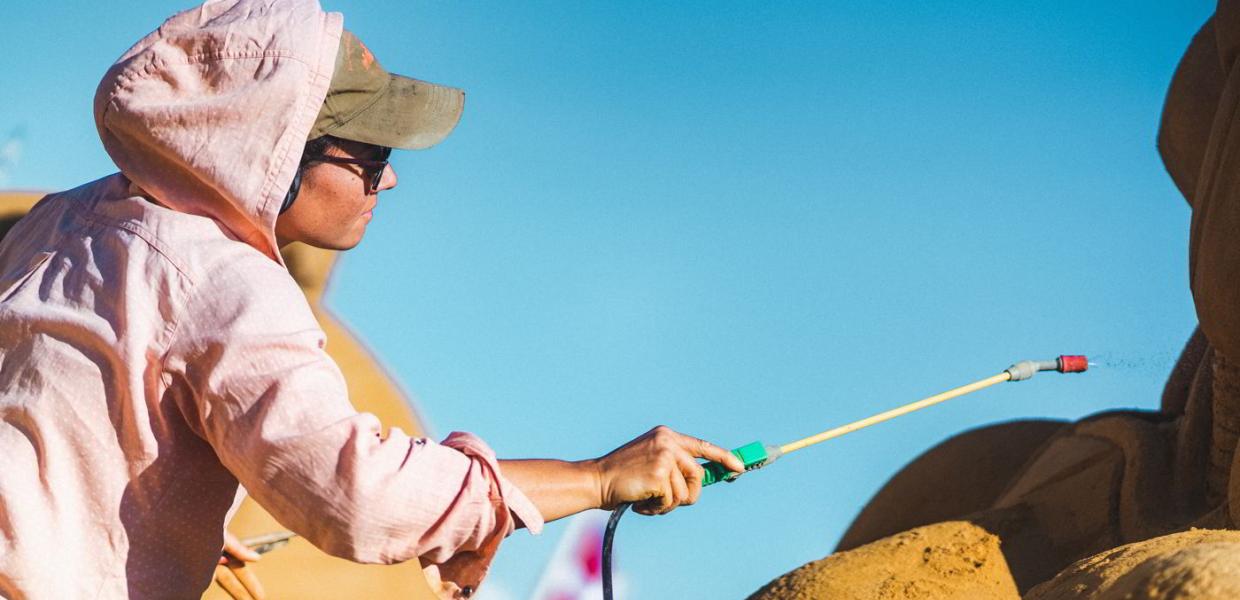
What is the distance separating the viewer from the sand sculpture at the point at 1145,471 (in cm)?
378

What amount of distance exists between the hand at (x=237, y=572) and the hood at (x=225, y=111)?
999 mm

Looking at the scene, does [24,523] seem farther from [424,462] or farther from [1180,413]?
[1180,413]

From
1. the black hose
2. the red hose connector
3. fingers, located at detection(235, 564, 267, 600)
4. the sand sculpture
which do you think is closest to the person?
the black hose

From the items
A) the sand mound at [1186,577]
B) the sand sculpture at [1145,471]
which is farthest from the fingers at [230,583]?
the sand mound at [1186,577]

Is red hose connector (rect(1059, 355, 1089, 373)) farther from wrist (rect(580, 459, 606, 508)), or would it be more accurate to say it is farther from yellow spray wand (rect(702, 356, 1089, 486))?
wrist (rect(580, 459, 606, 508))

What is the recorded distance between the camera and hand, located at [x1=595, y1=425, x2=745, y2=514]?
2.29 meters

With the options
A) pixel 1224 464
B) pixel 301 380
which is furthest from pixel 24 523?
pixel 1224 464

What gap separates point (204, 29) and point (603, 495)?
1031 millimetres

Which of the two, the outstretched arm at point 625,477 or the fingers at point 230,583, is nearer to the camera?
the outstretched arm at point 625,477

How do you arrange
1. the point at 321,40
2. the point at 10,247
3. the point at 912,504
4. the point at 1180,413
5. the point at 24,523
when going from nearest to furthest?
1. the point at 24,523
2. the point at 321,40
3. the point at 10,247
4. the point at 1180,413
5. the point at 912,504

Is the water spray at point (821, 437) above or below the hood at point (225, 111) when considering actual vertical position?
below

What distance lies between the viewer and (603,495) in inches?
89.7

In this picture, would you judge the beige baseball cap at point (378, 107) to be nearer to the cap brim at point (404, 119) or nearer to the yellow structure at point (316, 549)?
the cap brim at point (404, 119)

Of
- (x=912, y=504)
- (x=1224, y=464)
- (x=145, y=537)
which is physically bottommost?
(x=912, y=504)
